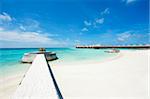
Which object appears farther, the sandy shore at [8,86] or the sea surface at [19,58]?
the sea surface at [19,58]

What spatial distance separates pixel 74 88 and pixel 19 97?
1.78 metres

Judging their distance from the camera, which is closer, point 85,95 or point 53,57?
point 85,95

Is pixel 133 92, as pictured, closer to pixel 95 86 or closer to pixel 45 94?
pixel 95 86

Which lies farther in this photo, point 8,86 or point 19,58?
point 19,58

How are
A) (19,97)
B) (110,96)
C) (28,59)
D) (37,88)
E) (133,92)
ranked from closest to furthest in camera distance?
1. (19,97)
2. (37,88)
3. (110,96)
4. (133,92)
5. (28,59)

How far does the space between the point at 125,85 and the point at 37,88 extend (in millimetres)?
2702

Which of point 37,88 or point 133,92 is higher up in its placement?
point 37,88

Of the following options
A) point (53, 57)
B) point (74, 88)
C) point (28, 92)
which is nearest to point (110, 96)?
point (74, 88)

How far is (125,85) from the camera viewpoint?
168 inches

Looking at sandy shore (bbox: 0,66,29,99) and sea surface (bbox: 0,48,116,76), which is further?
sea surface (bbox: 0,48,116,76)

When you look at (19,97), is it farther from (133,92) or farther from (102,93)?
(133,92)

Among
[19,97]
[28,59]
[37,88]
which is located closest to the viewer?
[19,97]

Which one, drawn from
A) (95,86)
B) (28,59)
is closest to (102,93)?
(95,86)

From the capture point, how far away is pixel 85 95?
3484mm
